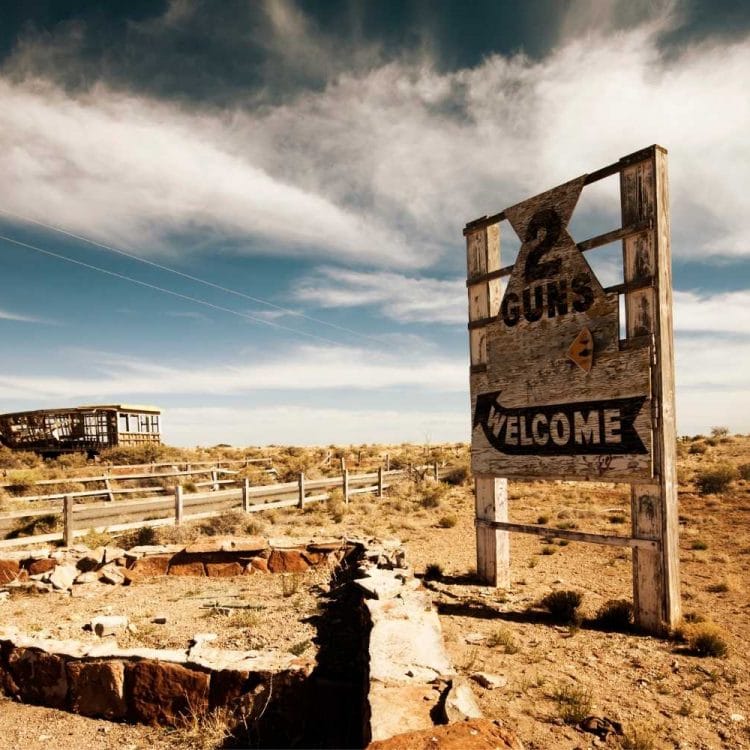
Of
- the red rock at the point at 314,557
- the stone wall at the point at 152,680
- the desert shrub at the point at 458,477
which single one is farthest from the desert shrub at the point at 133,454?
the stone wall at the point at 152,680

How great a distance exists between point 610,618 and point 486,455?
2.41 metres

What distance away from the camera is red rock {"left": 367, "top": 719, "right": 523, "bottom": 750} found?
2.74m

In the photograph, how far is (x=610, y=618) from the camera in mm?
6344

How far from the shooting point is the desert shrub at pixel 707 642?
5.36 metres

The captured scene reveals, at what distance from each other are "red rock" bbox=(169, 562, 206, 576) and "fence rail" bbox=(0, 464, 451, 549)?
420cm

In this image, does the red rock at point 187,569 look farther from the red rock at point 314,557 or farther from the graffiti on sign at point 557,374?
the graffiti on sign at point 557,374

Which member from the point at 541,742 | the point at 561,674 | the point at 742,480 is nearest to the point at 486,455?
the point at 561,674

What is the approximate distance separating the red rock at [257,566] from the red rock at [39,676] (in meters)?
3.94

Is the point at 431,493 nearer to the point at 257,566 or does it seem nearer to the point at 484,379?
the point at 257,566

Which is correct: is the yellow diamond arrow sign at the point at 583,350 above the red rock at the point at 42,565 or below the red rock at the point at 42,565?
above

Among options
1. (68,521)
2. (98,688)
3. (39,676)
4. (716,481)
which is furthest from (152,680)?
(716,481)

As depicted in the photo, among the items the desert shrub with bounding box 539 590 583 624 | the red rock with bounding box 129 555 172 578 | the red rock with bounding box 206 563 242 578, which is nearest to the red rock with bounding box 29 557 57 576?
the red rock with bounding box 129 555 172 578

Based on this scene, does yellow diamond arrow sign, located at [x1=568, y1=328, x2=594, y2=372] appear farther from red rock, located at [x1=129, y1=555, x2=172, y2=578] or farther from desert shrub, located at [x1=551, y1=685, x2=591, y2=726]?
red rock, located at [x1=129, y1=555, x2=172, y2=578]

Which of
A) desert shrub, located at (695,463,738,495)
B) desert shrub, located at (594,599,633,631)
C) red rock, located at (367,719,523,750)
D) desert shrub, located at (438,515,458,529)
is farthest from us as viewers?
desert shrub, located at (695,463,738,495)
